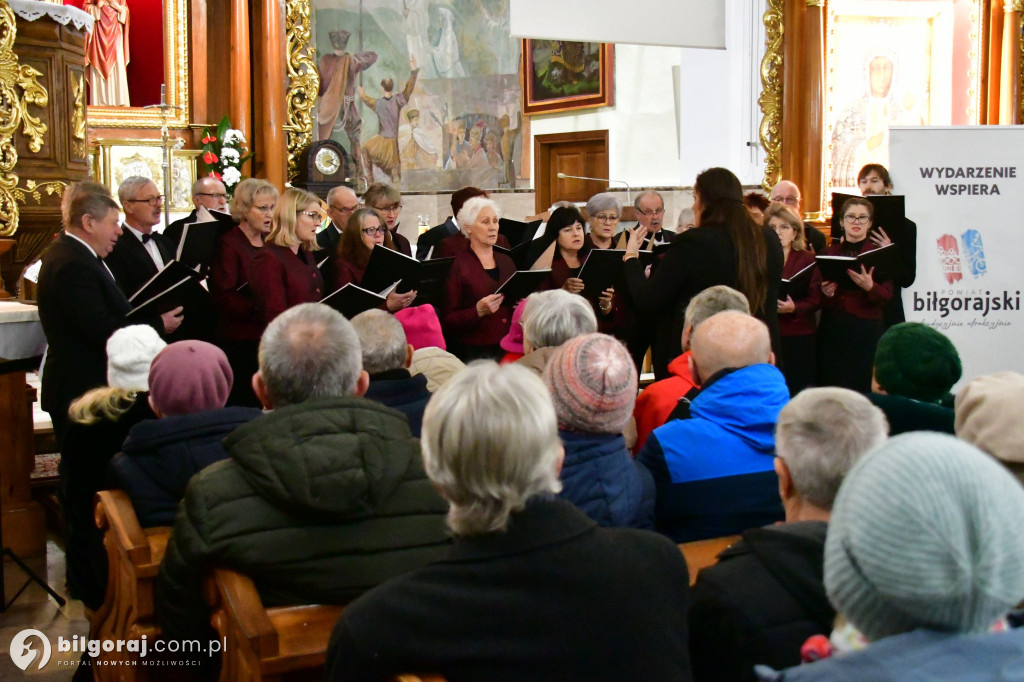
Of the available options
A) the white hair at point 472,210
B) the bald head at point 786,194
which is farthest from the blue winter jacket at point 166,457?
the bald head at point 786,194

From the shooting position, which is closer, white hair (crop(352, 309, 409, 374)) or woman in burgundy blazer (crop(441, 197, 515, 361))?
white hair (crop(352, 309, 409, 374))

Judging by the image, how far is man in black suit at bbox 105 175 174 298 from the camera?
503cm

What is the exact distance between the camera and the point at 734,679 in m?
1.77

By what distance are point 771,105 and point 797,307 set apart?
16.2 ft

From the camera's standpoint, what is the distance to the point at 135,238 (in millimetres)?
5098

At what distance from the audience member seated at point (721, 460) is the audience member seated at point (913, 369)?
1.35 ft

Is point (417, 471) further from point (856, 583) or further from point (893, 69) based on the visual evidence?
point (893, 69)

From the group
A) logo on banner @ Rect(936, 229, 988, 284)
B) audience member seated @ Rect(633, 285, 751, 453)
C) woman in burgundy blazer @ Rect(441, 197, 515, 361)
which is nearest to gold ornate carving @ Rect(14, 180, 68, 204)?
woman in burgundy blazer @ Rect(441, 197, 515, 361)

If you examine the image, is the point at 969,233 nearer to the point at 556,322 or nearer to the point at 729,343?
the point at 556,322

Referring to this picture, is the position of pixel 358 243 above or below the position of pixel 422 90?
below

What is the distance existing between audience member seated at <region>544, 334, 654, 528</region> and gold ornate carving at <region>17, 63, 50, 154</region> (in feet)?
15.4

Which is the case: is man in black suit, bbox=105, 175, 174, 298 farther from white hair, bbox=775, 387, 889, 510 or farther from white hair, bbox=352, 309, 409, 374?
white hair, bbox=775, 387, 889, 510

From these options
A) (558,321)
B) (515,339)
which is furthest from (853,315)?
(558,321)

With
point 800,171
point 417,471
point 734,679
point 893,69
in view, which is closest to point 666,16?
point 800,171
